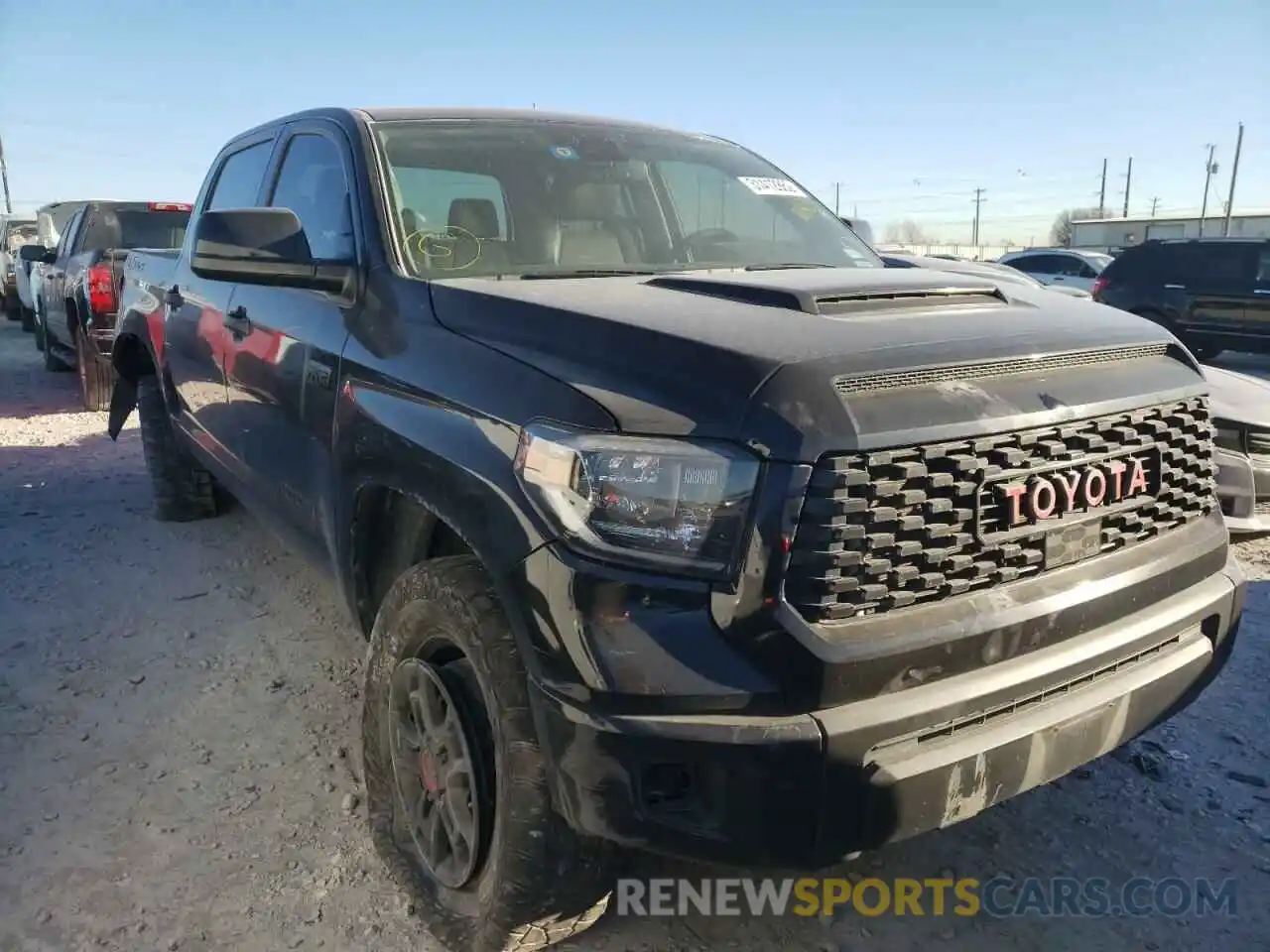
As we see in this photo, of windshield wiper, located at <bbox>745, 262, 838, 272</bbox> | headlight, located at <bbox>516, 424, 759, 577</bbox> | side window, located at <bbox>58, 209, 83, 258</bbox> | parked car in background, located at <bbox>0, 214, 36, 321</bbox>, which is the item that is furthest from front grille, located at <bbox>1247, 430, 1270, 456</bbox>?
parked car in background, located at <bbox>0, 214, 36, 321</bbox>

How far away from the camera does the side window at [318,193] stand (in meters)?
2.91

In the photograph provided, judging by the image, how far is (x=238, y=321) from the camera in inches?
138

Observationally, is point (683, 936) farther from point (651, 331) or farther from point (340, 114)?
point (340, 114)

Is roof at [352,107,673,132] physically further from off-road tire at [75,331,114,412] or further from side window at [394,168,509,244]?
off-road tire at [75,331,114,412]

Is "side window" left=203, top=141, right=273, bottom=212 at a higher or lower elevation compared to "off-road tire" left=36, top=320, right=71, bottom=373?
higher

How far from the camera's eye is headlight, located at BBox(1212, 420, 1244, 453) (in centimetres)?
439

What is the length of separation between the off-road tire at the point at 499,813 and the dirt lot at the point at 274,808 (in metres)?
0.18

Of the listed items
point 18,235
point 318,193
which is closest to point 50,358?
point 18,235

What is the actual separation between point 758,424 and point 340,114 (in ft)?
6.88

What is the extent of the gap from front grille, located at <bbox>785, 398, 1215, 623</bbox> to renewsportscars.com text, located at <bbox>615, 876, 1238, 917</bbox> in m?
0.97

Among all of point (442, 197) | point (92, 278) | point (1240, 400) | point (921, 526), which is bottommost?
point (1240, 400)

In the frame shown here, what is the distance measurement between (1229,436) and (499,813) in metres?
3.92

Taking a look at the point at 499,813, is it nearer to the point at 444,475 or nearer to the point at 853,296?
the point at 444,475

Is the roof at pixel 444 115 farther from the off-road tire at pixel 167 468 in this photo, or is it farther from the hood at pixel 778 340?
the off-road tire at pixel 167 468
